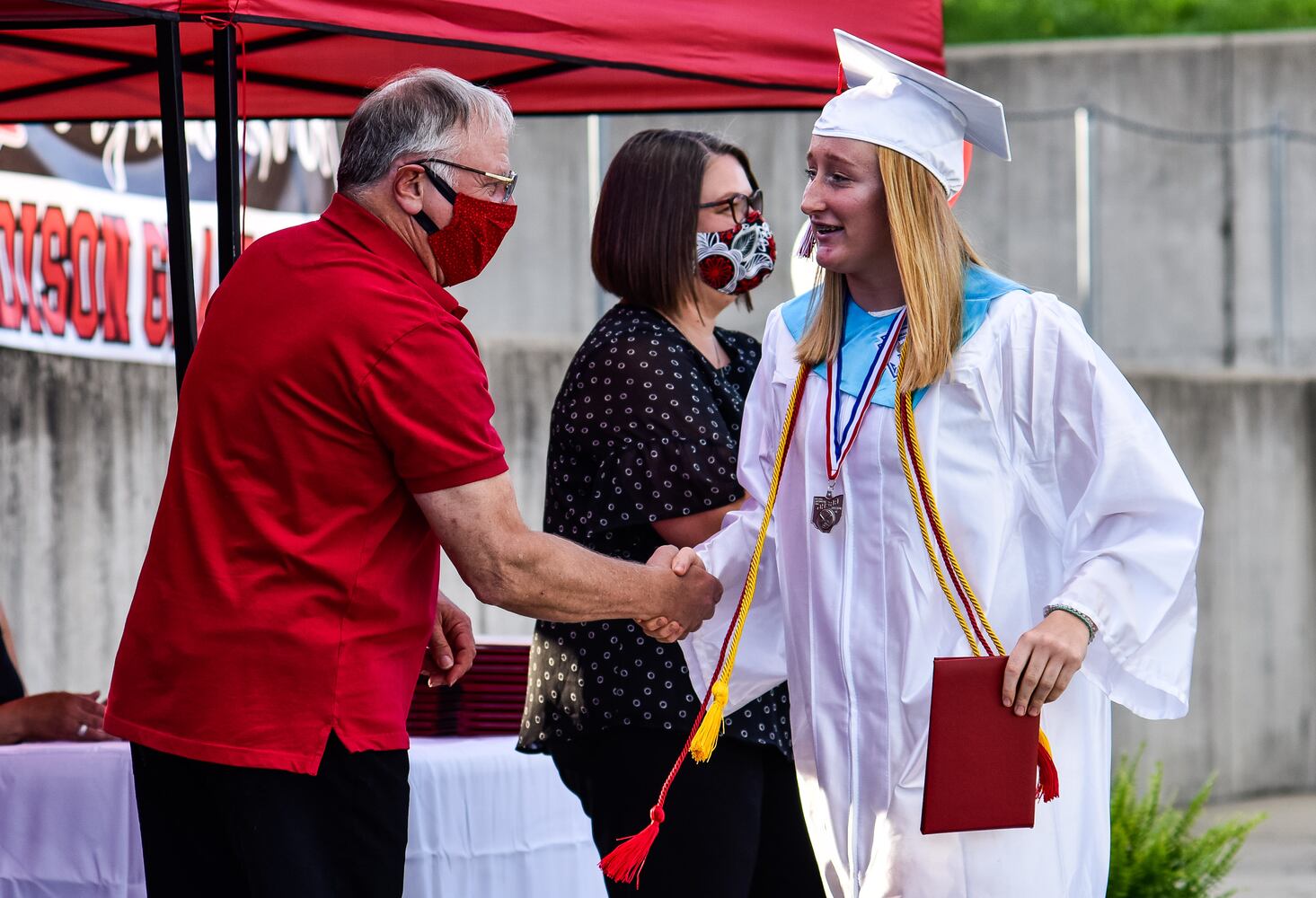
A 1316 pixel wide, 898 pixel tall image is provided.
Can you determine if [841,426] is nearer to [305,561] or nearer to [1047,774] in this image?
[1047,774]

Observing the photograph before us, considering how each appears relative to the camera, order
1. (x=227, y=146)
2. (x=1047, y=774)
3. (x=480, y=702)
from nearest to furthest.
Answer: (x=1047, y=774)
(x=227, y=146)
(x=480, y=702)

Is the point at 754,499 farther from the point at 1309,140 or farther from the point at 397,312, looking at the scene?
the point at 1309,140

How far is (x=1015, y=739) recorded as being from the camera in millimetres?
2418

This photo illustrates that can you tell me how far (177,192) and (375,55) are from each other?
1.02 meters

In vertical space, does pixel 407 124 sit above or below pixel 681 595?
above

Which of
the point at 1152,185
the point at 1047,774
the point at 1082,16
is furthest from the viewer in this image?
the point at 1082,16

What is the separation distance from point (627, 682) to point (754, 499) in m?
0.41

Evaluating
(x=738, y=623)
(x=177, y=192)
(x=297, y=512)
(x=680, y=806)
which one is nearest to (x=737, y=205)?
(x=738, y=623)

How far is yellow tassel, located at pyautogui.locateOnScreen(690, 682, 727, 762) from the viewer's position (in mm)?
→ 2752

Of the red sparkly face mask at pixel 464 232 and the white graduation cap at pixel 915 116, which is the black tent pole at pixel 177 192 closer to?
the red sparkly face mask at pixel 464 232

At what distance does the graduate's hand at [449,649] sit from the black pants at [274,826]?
18.1 inches

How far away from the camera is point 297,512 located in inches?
96.8

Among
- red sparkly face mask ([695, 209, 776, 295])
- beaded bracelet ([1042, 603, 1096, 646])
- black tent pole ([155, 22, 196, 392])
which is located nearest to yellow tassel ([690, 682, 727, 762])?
beaded bracelet ([1042, 603, 1096, 646])

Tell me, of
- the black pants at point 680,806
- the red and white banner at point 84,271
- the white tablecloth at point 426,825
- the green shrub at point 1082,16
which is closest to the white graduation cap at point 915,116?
the black pants at point 680,806
